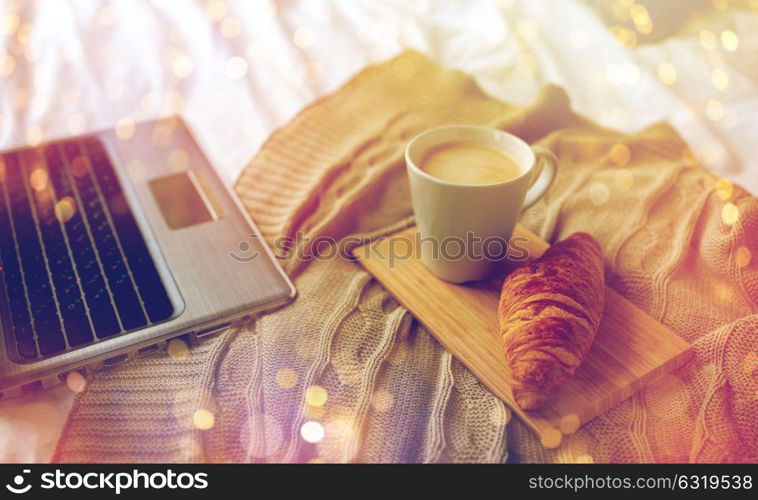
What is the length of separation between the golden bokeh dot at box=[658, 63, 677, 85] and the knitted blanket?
24 centimetres

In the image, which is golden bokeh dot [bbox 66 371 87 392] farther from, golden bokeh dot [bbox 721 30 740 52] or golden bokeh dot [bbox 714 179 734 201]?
golden bokeh dot [bbox 721 30 740 52]

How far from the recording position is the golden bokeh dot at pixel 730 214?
603 millimetres

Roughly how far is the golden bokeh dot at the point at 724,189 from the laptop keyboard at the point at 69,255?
0.57 metres

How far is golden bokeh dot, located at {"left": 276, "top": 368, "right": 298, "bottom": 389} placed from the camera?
0.50m

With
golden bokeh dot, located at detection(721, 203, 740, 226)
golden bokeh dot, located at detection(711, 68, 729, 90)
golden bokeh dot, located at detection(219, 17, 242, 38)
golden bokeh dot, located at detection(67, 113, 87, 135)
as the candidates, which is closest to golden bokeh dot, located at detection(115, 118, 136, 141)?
golden bokeh dot, located at detection(67, 113, 87, 135)

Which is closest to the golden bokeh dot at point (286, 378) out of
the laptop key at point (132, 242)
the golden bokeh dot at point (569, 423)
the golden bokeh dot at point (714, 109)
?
the laptop key at point (132, 242)

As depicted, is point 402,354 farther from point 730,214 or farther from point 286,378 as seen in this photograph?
point 730,214

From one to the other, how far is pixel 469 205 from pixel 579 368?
0.16 m

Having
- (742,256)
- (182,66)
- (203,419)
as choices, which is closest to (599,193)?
(742,256)

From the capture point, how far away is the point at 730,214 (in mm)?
610

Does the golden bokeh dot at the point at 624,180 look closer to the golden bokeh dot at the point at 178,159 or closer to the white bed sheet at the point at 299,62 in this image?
the white bed sheet at the point at 299,62

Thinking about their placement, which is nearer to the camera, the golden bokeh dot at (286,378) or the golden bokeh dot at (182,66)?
the golden bokeh dot at (286,378)

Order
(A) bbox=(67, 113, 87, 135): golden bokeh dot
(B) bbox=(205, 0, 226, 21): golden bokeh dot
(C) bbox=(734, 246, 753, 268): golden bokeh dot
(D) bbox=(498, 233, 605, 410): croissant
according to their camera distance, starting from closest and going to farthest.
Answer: (D) bbox=(498, 233, 605, 410): croissant
(C) bbox=(734, 246, 753, 268): golden bokeh dot
(A) bbox=(67, 113, 87, 135): golden bokeh dot
(B) bbox=(205, 0, 226, 21): golden bokeh dot
